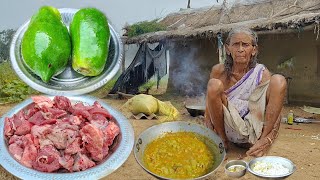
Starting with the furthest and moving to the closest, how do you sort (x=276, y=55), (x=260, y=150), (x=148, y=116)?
(x=276, y=55)
(x=148, y=116)
(x=260, y=150)

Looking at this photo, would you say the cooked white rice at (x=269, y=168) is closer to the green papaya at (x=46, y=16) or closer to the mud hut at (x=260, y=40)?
the green papaya at (x=46, y=16)

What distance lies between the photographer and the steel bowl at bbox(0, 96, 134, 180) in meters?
2.37

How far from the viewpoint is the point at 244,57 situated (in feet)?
10.6

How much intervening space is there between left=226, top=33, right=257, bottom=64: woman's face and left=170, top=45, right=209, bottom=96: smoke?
6.06m

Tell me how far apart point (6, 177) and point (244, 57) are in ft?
7.33

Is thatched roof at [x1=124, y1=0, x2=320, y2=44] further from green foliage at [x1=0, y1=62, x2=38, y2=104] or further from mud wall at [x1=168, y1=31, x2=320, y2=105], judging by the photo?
green foliage at [x1=0, y1=62, x2=38, y2=104]

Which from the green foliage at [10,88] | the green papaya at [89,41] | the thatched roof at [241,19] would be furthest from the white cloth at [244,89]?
the green foliage at [10,88]

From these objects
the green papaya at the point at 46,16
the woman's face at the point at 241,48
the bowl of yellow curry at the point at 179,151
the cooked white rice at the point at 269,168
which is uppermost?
the green papaya at the point at 46,16

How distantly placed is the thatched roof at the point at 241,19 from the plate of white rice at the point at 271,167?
4023 millimetres

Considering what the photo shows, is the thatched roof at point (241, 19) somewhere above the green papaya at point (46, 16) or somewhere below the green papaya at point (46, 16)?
below

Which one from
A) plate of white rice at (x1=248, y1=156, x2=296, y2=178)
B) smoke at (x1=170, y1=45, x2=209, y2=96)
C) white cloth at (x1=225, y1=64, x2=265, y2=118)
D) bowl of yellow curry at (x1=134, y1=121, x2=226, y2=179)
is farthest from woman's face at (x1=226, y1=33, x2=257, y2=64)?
smoke at (x1=170, y1=45, x2=209, y2=96)

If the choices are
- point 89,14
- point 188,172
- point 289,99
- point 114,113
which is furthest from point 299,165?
point 289,99

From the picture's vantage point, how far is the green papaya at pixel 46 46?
2.79 metres

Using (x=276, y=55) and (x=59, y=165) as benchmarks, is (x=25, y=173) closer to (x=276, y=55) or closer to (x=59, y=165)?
(x=59, y=165)
